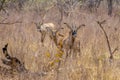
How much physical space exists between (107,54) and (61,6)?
594 centimetres

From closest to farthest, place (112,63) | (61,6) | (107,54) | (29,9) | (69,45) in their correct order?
1. (112,63)
2. (69,45)
3. (107,54)
4. (61,6)
5. (29,9)

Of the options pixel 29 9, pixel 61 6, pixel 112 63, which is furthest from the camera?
pixel 29 9

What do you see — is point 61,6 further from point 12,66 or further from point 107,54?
point 12,66

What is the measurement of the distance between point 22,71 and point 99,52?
65.0 inches

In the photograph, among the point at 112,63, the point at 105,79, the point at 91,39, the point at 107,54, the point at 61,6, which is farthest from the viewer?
the point at 61,6

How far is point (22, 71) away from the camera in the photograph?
3902 mm

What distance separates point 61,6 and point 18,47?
5990 millimetres

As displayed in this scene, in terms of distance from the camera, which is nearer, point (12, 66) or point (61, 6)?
point (12, 66)

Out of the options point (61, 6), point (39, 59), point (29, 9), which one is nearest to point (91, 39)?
point (39, 59)

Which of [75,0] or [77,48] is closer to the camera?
[77,48]

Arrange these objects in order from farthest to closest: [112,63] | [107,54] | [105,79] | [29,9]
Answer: [29,9], [107,54], [112,63], [105,79]

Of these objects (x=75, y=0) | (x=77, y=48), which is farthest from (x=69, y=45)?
(x=75, y=0)

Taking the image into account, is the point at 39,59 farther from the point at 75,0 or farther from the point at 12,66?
the point at 75,0

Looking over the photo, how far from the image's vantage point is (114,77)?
12.2ft
